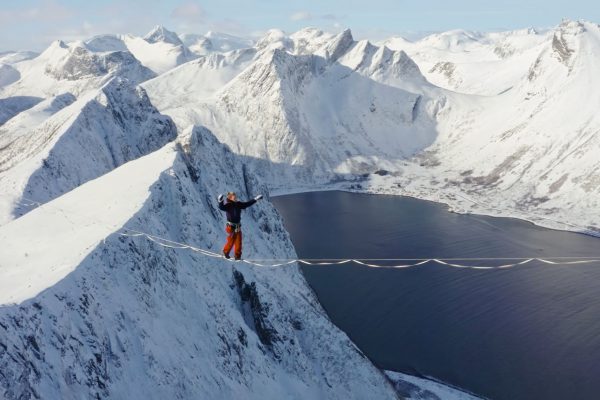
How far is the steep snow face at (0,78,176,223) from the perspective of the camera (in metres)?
71.3

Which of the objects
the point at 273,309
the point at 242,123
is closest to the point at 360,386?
the point at 273,309

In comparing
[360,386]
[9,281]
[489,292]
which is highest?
[9,281]

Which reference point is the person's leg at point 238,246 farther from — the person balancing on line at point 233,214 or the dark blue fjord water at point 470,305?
the dark blue fjord water at point 470,305

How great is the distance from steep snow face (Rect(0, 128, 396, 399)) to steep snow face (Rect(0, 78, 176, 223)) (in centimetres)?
2746

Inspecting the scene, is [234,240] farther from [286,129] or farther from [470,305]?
[286,129]

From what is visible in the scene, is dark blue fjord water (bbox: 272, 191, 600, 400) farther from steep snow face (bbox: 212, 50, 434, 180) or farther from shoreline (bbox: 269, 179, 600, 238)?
steep snow face (bbox: 212, 50, 434, 180)

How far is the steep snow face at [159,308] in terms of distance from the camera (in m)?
24.1

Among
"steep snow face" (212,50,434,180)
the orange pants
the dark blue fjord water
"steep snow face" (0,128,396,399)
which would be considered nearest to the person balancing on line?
the orange pants

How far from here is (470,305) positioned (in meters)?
74.2

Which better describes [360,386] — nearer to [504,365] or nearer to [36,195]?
[504,365]

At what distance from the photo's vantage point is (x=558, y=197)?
137 meters

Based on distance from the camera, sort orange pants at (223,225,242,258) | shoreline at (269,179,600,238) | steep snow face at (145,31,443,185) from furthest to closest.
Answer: steep snow face at (145,31,443,185) → shoreline at (269,179,600,238) → orange pants at (223,225,242,258)

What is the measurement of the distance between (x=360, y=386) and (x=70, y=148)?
205 feet

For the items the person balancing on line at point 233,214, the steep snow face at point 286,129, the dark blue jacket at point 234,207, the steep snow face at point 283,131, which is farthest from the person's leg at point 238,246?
the steep snow face at point 286,129
